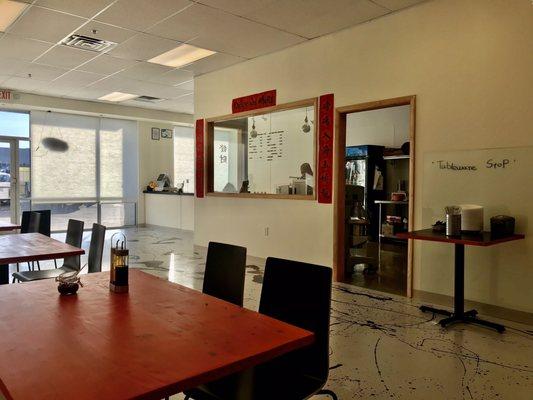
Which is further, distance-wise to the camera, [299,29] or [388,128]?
[388,128]

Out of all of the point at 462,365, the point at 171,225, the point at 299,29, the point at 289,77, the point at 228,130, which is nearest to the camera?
the point at 462,365

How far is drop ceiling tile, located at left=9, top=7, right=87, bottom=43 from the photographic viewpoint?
15.4ft

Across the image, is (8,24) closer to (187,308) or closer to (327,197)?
(327,197)

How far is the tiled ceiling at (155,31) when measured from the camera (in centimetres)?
439

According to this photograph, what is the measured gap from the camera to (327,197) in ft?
17.1

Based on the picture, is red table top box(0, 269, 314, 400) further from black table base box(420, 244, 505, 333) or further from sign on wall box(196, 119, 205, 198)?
sign on wall box(196, 119, 205, 198)

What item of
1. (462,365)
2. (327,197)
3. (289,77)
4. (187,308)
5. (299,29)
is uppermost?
(299,29)

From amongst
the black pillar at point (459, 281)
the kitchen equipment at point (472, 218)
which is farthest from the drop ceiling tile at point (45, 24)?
the black pillar at point (459, 281)

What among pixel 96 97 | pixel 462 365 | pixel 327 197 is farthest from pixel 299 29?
pixel 96 97

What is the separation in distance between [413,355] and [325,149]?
9.26ft

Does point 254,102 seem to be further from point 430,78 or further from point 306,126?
point 430,78

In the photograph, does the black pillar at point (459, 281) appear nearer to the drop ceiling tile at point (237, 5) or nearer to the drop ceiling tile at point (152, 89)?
the drop ceiling tile at point (237, 5)

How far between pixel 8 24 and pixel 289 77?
3.40 metres

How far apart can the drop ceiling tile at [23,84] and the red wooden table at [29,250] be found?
16.2 ft
